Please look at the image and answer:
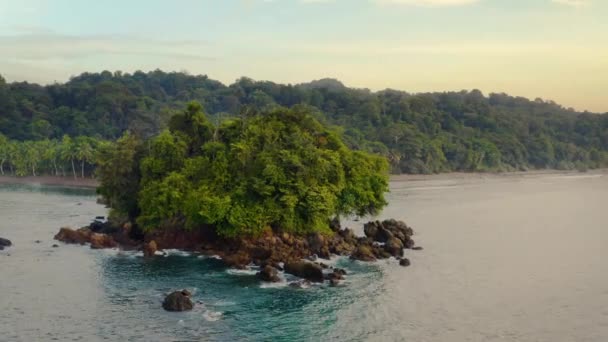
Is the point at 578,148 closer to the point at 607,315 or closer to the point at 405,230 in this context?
the point at 405,230

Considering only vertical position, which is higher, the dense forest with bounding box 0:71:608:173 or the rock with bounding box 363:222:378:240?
the dense forest with bounding box 0:71:608:173

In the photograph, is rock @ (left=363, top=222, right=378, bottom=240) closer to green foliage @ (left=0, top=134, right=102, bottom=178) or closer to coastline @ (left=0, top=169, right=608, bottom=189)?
coastline @ (left=0, top=169, right=608, bottom=189)

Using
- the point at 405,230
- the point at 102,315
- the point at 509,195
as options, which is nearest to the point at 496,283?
the point at 405,230

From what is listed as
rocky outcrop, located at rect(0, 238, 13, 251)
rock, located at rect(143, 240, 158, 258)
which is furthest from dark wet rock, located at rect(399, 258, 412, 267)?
rocky outcrop, located at rect(0, 238, 13, 251)

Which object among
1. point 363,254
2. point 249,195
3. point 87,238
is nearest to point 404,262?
point 363,254

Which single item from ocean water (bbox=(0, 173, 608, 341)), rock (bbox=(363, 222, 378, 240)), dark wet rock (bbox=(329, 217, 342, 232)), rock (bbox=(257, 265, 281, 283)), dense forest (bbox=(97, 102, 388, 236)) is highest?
dense forest (bbox=(97, 102, 388, 236))

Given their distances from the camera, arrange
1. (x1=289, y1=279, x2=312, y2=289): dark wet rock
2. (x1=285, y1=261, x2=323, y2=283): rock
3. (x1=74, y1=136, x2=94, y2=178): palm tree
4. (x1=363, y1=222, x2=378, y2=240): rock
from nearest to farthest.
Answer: (x1=289, y1=279, x2=312, y2=289): dark wet rock < (x1=285, y1=261, x2=323, y2=283): rock < (x1=363, y1=222, x2=378, y2=240): rock < (x1=74, y1=136, x2=94, y2=178): palm tree
